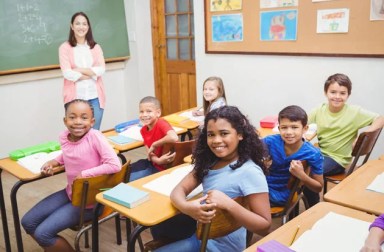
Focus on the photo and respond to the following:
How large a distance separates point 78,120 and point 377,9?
8.82 feet

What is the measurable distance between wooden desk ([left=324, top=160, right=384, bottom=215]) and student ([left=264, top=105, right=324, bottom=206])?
248mm

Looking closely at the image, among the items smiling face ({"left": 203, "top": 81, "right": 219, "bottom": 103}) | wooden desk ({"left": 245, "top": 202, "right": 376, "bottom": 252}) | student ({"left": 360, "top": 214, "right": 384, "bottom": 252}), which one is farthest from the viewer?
smiling face ({"left": 203, "top": 81, "right": 219, "bottom": 103})

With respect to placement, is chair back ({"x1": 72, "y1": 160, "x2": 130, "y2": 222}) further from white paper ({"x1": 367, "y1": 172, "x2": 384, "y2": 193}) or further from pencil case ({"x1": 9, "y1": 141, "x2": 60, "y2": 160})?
white paper ({"x1": 367, "y1": 172, "x2": 384, "y2": 193})

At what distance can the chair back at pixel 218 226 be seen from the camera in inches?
63.1

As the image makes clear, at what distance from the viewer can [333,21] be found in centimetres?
379

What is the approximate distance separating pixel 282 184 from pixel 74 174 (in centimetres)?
117

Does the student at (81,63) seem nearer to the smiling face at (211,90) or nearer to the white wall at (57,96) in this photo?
the white wall at (57,96)

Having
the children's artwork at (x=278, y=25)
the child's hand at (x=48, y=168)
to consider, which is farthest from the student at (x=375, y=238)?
the children's artwork at (x=278, y=25)

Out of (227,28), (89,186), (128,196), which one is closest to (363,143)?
(128,196)

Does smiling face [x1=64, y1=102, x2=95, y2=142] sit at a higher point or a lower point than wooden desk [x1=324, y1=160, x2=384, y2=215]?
higher

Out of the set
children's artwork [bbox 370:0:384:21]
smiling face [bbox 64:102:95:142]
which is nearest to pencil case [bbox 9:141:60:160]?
smiling face [bbox 64:102:95:142]

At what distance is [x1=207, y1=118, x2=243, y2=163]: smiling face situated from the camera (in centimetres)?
180

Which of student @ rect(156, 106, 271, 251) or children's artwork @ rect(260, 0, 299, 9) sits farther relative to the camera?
children's artwork @ rect(260, 0, 299, 9)

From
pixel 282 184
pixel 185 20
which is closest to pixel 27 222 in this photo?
pixel 282 184
